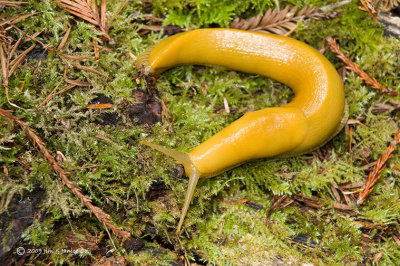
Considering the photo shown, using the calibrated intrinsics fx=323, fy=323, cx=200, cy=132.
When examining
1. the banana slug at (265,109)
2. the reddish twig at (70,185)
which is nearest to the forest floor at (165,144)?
the reddish twig at (70,185)

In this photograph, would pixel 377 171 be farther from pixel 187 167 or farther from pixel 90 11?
pixel 90 11

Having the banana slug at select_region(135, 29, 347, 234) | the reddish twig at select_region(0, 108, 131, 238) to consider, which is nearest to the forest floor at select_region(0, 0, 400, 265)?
the reddish twig at select_region(0, 108, 131, 238)

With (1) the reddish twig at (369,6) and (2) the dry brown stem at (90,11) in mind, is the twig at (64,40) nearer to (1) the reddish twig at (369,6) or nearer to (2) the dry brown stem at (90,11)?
(2) the dry brown stem at (90,11)

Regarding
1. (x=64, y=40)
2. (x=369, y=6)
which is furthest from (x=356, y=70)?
(x=64, y=40)

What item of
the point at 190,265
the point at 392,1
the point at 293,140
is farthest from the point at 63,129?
the point at 392,1

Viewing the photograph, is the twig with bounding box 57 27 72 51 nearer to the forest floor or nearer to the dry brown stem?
the forest floor

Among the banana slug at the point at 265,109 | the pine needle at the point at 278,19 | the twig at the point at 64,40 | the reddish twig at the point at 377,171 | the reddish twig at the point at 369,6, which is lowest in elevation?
the reddish twig at the point at 377,171
